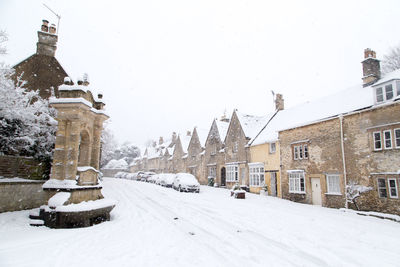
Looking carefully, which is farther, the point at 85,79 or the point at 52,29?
the point at 52,29

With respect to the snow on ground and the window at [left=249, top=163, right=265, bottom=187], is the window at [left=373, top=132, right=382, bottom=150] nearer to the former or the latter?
the snow on ground

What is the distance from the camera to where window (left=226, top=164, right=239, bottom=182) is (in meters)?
28.3

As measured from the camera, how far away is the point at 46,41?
18875mm

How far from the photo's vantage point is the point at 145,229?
8.09 meters

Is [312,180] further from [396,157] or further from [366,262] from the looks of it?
[366,262]

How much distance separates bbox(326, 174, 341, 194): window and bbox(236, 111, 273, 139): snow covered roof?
11.0 metres

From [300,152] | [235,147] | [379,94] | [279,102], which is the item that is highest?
[279,102]

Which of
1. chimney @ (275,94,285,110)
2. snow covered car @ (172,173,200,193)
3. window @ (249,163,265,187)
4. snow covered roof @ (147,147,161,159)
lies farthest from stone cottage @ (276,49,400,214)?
snow covered roof @ (147,147,161,159)

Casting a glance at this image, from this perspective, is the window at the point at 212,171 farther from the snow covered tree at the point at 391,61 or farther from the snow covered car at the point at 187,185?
the snow covered tree at the point at 391,61

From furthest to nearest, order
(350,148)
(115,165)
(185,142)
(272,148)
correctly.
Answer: (115,165), (185,142), (272,148), (350,148)

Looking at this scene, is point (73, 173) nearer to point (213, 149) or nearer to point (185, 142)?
point (213, 149)

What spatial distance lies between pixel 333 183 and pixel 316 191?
5.10 ft

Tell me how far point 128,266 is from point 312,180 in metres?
16.6

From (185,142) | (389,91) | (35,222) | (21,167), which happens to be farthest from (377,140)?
(185,142)
